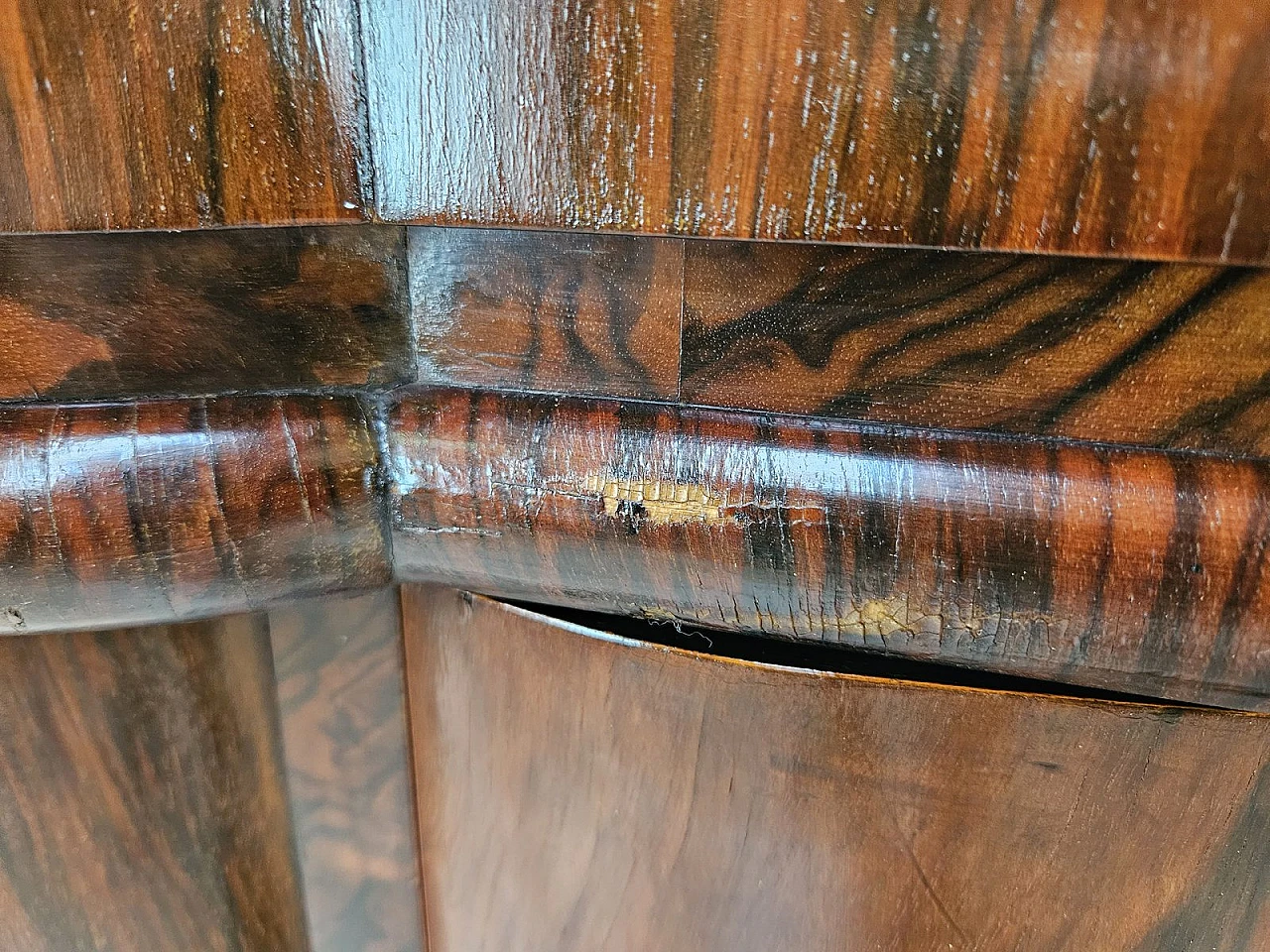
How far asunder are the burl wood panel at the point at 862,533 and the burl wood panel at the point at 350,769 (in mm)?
65

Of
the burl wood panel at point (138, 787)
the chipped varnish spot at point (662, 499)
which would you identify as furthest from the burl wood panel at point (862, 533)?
the burl wood panel at point (138, 787)

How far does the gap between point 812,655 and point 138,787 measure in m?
0.23

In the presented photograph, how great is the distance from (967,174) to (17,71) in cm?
23

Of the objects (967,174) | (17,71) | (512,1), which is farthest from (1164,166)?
(17,71)

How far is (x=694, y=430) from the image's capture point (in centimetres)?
24

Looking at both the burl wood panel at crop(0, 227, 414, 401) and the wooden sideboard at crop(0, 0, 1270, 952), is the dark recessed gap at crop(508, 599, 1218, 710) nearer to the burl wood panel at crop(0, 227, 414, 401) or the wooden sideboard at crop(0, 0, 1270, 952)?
the wooden sideboard at crop(0, 0, 1270, 952)

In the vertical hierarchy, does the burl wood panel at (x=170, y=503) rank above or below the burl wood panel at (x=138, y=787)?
above

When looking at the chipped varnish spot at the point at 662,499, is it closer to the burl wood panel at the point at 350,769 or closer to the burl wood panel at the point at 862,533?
the burl wood panel at the point at 862,533

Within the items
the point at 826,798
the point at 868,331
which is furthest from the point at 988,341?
the point at 826,798

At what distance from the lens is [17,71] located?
217mm

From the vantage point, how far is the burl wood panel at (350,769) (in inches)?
12.4

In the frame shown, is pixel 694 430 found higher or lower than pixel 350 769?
higher

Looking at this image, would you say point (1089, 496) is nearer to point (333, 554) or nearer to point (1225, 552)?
point (1225, 552)

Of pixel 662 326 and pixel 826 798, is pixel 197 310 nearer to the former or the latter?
pixel 662 326
